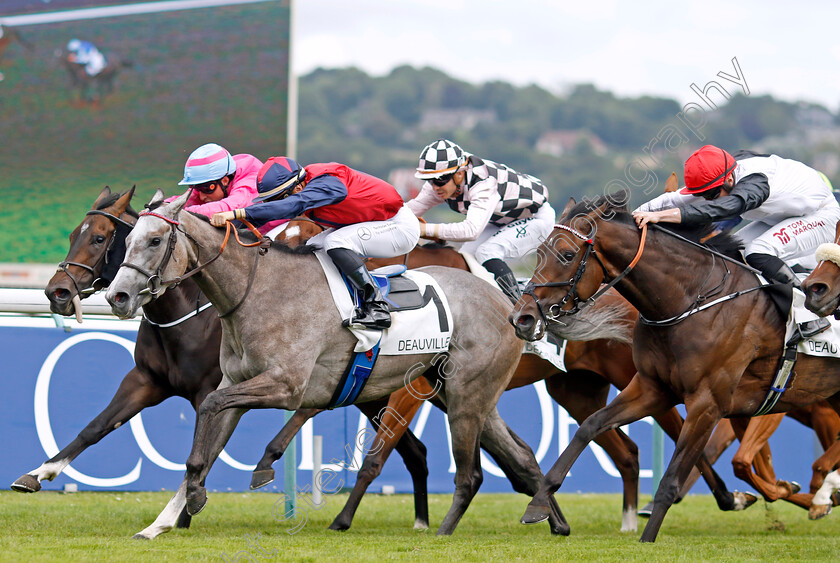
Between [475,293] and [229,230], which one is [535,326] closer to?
[475,293]

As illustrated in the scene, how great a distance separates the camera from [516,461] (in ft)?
21.8

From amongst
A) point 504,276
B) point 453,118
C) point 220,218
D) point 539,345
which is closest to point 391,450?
point 539,345

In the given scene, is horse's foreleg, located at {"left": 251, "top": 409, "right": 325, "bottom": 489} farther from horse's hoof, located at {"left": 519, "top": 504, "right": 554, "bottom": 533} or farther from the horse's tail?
the horse's tail

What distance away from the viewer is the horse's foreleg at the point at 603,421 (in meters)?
5.58

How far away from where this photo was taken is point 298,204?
584 cm

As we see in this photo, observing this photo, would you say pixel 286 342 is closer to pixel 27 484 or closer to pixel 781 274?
pixel 27 484

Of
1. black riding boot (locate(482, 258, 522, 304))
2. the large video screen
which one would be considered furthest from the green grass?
the large video screen

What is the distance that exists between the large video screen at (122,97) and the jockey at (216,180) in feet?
29.9

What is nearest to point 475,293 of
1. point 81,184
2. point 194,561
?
point 194,561

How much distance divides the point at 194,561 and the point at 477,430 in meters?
2.20

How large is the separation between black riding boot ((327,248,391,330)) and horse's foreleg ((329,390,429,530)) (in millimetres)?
1137

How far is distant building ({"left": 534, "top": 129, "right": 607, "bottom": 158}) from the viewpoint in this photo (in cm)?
7012

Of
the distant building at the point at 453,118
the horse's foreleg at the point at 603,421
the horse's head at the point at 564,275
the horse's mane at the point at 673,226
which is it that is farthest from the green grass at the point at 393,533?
the distant building at the point at 453,118

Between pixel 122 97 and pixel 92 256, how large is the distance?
10925mm
